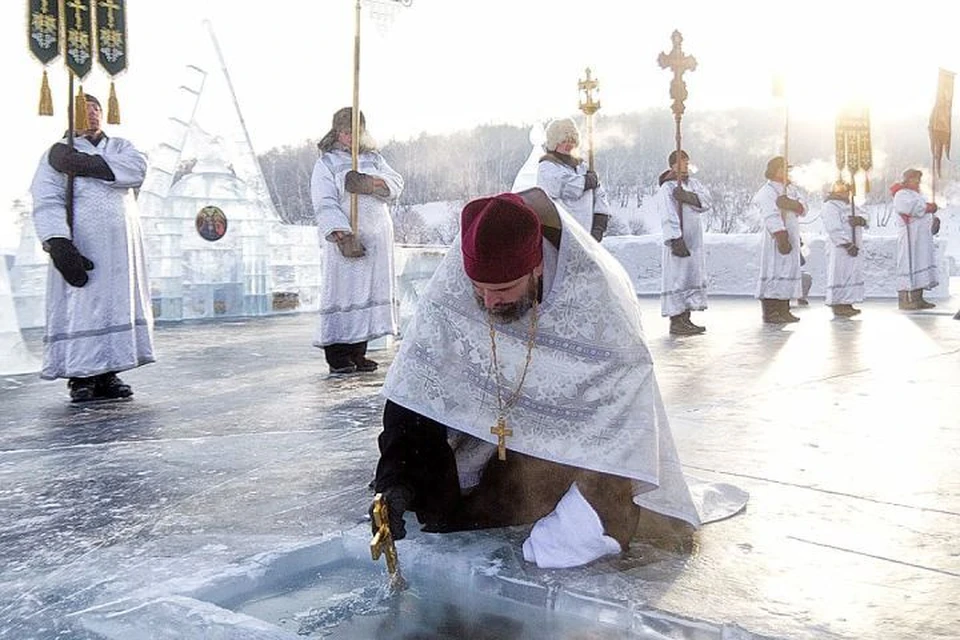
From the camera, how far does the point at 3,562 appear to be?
251cm

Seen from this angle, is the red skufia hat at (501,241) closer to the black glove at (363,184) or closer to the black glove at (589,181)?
the black glove at (363,184)

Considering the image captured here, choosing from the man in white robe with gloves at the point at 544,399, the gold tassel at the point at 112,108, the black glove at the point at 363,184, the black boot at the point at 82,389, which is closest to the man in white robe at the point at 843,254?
the black glove at the point at 363,184

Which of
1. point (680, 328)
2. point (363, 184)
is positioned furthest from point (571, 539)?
point (680, 328)

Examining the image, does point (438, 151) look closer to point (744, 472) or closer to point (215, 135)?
point (215, 135)

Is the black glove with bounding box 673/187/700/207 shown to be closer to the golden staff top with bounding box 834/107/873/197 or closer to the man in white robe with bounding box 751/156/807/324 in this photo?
the man in white robe with bounding box 751/156/807/324

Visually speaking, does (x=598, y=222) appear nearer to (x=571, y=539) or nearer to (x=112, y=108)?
(x=112, y=108)

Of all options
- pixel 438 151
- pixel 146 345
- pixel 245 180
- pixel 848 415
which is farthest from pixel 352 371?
pixel 438 151

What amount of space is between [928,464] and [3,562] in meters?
2.93

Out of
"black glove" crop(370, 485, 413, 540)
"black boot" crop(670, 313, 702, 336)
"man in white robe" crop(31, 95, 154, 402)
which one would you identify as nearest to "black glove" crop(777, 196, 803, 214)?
"black boot" crop(670, 313, 702, 336)

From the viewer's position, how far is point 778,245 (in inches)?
370

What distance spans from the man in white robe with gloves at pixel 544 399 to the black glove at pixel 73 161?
10.2 feet

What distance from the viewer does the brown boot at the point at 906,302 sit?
36.4ft

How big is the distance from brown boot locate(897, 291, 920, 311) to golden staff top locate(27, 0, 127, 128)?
29.3ft

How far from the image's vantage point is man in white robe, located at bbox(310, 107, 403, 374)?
237 inches
